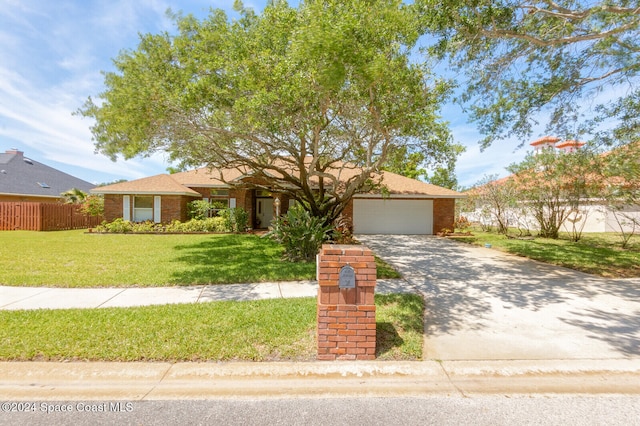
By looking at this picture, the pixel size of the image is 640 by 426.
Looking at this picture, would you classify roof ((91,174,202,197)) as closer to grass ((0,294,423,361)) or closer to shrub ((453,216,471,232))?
grass ((0,294,423,361))

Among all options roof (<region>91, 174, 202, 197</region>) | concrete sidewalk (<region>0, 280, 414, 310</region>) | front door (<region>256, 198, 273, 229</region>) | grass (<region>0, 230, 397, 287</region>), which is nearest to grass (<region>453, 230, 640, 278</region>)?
grass (<region>0, 230, 397, 287</region>)

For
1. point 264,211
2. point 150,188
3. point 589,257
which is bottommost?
point 589,257

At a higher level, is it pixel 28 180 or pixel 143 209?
pixel 28 180

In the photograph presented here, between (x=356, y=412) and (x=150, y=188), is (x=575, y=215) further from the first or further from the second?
(x=150, y=188)

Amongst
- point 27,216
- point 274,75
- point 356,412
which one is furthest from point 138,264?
point 27,216

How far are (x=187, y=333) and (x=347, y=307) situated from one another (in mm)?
2226

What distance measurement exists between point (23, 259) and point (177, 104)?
675 cm

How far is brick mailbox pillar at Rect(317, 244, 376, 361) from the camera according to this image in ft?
11.3

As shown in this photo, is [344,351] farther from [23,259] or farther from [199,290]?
[23,259]

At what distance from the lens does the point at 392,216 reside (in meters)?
17.5

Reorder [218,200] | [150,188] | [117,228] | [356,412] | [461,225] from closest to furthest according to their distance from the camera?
[356,412]
[117,228]
[150,188]
[461,225]
[218,200]

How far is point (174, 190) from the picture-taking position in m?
16.8

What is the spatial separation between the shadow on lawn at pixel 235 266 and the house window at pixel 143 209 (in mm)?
7767

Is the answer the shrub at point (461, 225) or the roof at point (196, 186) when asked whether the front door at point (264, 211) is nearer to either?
the roof at point (196, 186)
